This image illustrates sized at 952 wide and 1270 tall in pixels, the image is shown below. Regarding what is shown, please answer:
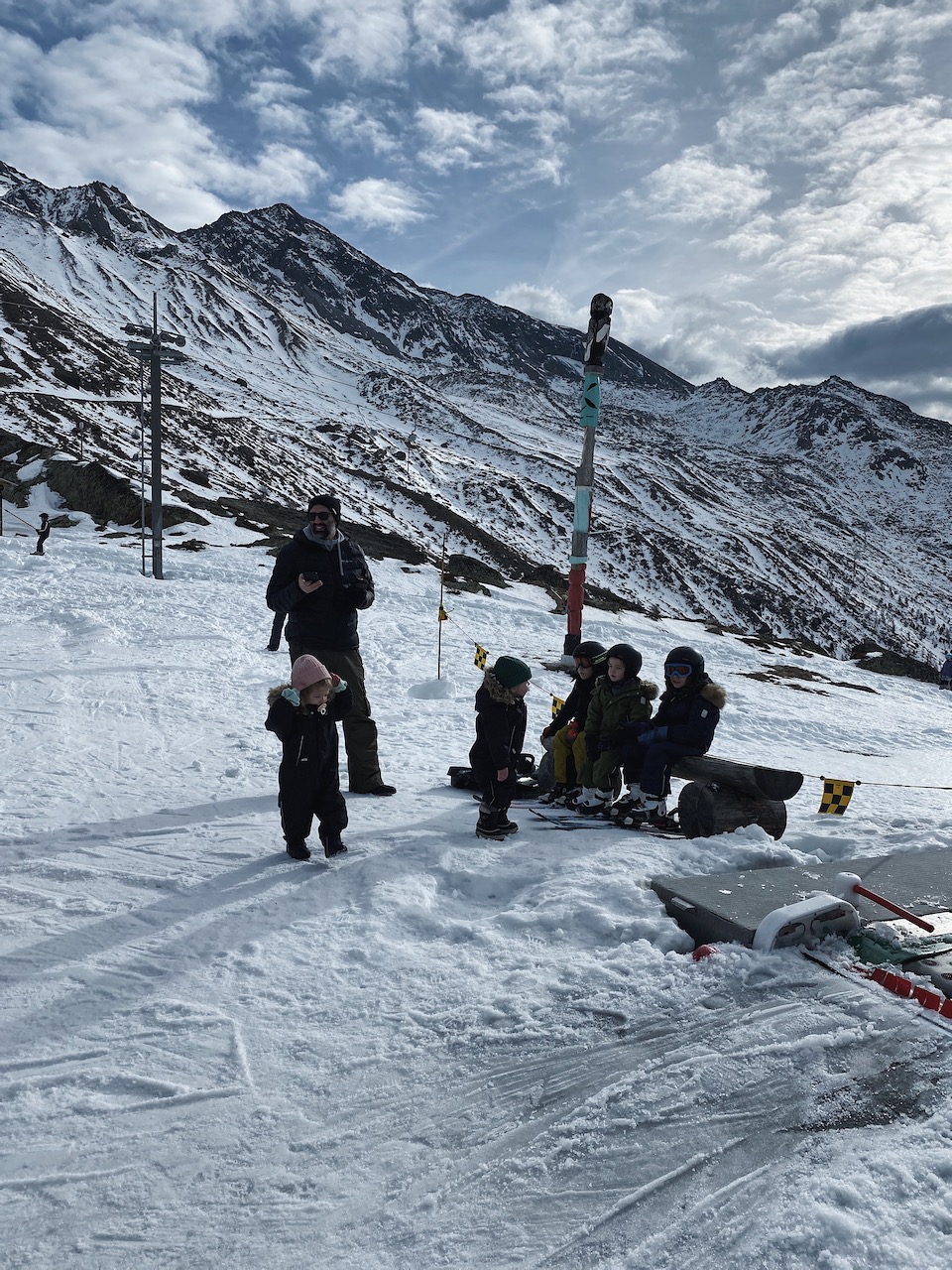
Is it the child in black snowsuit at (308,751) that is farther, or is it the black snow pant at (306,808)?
the black snow pant at (306,808)

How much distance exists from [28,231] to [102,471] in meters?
149

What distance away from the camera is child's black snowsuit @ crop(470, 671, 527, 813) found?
5.47 m

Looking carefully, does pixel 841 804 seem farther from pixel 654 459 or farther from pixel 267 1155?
pixel 654 459

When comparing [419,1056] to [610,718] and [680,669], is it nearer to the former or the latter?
[610,718]

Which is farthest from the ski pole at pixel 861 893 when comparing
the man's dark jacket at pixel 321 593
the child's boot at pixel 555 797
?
the man's dark jacket at pixel 321 593

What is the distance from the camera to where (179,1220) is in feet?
7.29

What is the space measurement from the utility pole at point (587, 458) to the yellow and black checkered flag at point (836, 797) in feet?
13.1

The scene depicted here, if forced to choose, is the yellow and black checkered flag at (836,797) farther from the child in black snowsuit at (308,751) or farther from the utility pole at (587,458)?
the child in black snowsuit at (308,751)

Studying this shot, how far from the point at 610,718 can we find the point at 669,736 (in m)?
0.52

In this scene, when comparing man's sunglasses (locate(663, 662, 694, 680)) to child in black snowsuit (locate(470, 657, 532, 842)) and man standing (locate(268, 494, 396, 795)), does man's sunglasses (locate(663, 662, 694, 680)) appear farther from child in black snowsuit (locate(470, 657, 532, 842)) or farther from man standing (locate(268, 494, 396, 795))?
man standing (locate(268, 494, 396, 795))

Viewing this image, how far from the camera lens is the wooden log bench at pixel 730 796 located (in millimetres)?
5707

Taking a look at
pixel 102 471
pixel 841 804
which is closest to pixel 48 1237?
pixel 841 804

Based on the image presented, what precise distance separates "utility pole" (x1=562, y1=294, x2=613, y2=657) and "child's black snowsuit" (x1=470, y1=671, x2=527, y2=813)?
15.7 feet

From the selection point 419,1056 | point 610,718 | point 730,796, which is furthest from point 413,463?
point 419,1056
